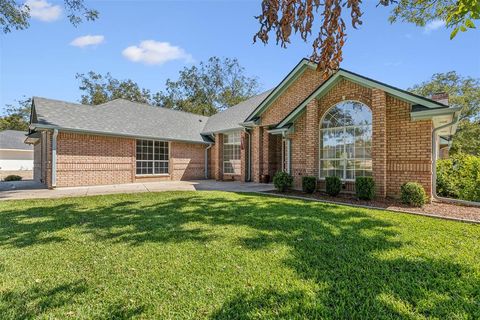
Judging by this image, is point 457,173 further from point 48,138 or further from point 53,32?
point 53,32

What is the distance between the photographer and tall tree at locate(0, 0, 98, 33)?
11.6 m

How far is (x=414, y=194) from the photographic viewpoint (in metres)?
7.59

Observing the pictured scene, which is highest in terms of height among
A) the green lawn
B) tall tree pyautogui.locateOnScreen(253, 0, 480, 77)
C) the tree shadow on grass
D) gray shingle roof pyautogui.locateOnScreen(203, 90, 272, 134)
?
gray shingle roof pyautogui.locateOnScreen(203, 90, 272, 134)

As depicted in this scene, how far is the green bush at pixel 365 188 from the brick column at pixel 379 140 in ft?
1.74

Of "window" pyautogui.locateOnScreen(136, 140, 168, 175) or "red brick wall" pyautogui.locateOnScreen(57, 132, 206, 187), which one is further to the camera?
"window" pyautogui.locateOnScreen(136, 140, 168, 175)

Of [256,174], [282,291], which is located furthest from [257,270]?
[256,174]

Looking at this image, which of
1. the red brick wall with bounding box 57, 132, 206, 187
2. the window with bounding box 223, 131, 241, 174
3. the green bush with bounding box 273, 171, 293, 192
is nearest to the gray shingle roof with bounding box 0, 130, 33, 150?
the red brick wall with bounding box 57, 132, 206, 187

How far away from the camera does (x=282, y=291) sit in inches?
114

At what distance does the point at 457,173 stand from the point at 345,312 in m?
10.7

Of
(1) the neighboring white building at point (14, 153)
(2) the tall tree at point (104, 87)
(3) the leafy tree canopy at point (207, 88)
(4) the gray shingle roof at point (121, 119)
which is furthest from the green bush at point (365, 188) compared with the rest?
(1) the neighboring white building at point (14, 153)

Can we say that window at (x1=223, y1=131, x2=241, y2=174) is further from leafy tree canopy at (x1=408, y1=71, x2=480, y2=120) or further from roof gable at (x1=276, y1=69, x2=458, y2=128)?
leafy tree canopy at (x1=408, y1=71, x2=480, y2=120)

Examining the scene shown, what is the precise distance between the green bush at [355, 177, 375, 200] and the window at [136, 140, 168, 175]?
12317 millimetres

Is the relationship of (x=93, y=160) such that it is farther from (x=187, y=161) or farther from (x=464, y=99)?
(x=464, y=99)

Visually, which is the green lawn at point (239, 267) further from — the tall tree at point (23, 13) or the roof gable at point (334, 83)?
the tall tree at point (23, 13)
